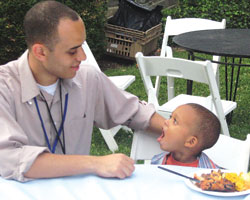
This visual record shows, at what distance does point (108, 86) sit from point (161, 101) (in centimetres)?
382

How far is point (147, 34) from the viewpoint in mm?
7980

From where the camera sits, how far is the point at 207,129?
2.38 metres

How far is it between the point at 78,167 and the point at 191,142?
77 centimetres

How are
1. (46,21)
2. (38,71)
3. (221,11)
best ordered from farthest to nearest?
(221,11), (38,71), (46,21)

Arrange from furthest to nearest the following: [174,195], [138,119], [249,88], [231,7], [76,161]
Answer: [231,7]
[249,88]
[138,119]
[76,161]
[174,195]

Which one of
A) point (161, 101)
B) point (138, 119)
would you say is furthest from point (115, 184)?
point (161, 101)

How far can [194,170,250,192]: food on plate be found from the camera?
1.73m

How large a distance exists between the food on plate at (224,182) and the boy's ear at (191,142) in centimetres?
60

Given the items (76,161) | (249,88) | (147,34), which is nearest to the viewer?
(76,161)

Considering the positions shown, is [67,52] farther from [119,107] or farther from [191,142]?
[191,142]

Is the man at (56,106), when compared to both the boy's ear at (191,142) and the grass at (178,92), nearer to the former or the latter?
the boy's ear at (191,142)

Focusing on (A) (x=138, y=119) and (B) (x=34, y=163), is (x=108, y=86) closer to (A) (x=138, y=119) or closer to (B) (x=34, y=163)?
(A) (x=138, y=119)

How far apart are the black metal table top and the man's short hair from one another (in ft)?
7.02

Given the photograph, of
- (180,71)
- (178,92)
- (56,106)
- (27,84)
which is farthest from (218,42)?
(27,84)
